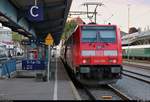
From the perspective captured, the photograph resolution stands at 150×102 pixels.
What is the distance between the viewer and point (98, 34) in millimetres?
22531

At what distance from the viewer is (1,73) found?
25531mm

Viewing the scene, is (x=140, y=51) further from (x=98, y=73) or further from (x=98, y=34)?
(x=98, y=73)

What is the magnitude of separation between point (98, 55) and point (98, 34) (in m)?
1.18

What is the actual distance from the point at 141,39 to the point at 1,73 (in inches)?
1584

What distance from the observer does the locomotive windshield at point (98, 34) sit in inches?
883

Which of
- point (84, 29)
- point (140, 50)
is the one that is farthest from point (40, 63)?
point (140, 50)

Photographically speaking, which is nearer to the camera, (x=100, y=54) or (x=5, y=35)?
(x=100, y=54)

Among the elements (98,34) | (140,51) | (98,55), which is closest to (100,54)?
(98,55)

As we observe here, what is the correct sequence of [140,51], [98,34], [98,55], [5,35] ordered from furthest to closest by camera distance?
[5,35] → [140,51] → [98,34] → [98,55]

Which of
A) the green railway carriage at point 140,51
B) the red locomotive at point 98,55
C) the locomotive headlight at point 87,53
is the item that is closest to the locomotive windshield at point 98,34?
the red locomotive at point 98,55

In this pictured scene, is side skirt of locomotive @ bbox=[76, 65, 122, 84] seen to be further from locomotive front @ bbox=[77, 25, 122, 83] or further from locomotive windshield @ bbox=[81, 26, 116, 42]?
locomotive windshield @ bbox=[81, 26, 116, 42]

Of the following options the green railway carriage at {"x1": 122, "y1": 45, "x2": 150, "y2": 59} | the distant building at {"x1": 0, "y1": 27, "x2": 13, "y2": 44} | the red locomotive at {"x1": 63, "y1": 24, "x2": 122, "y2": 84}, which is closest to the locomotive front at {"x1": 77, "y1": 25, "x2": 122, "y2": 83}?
the red locomotive at {"x1": 63, "y1": 24, "x2": 122, "y2": 84}

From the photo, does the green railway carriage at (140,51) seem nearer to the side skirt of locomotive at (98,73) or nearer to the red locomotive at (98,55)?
the red locomotive at (98,55)

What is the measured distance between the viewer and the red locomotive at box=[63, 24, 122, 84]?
21.8m
